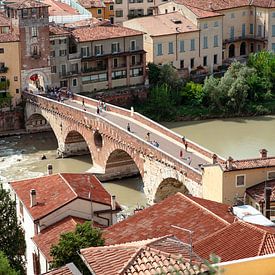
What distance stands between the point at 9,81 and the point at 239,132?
15479mm

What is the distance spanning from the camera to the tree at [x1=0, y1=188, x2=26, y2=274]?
26.0 meters

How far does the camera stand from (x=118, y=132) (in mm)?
43531

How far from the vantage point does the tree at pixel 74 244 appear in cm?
2231

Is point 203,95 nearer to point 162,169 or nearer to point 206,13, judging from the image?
point 206,13


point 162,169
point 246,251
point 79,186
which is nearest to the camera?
point 246,251

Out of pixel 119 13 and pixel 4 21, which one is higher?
pixel 4 21

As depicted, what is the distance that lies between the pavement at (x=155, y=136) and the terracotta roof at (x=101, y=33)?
6.34m

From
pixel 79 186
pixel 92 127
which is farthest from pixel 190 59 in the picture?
pixel 79 186

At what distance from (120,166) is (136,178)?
113cm

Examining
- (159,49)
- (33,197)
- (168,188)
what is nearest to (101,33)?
(159,49)

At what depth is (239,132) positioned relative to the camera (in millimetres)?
53750

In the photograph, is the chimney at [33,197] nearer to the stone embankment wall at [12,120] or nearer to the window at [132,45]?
the stone embankment wall at [12,120]

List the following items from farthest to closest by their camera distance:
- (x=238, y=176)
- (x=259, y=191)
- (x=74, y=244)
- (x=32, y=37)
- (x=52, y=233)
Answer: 1. (x=32, y=37)
2. (x=238, y=176)
3. (x=259, y=191)
4. (x=52, y=233)
5. (x=74, y=244)

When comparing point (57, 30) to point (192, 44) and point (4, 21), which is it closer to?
point (4, 21)
